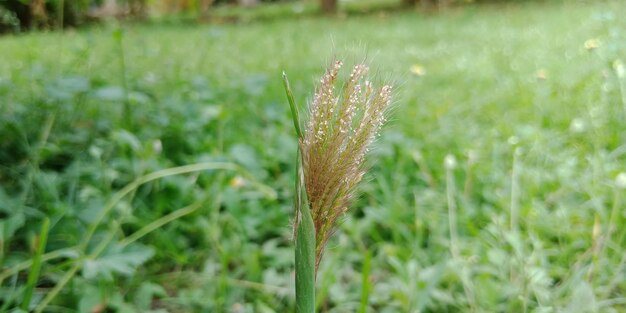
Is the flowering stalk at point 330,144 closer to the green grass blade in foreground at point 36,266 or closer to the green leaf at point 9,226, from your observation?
the green grass blade in foreground at point 36,266

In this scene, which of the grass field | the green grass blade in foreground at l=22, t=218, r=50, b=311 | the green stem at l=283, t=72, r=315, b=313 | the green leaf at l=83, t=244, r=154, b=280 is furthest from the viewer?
the grass field

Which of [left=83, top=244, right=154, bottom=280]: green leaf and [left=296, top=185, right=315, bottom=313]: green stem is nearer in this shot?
[left=296, top=185, right=315, bottom=313]: green stem

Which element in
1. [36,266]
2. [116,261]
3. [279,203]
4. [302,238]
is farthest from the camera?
[279,203]

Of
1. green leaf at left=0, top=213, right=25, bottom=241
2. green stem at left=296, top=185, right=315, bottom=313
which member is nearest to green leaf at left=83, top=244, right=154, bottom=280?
green leaf at left=0, top=213, right=25, bottom=241

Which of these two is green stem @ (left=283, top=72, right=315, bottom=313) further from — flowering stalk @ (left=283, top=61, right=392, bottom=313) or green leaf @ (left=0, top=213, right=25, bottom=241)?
green leaf @ (left=0, top=213, right=25, bottom=241)

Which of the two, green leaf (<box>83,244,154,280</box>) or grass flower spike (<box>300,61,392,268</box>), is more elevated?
grass flower spike (<box>300,61,392,268</box>)

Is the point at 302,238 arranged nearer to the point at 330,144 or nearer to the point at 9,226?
the point at 330,144

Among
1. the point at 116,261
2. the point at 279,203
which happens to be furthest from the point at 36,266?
the point at 279,203

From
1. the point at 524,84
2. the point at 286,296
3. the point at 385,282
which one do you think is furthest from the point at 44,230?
the point at 524,84
